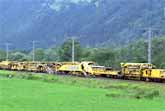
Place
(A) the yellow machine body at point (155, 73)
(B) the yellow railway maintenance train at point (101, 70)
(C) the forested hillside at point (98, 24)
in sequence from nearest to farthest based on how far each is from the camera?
(A) the yellow machine body at point (155, 73)
(B) the yellow railway maintenance train at point (101, 70)
(C) the forested hillside at point (98, 24)

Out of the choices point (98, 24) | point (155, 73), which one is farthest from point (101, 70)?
point (98, 24)

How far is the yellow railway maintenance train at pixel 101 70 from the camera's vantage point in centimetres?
6306

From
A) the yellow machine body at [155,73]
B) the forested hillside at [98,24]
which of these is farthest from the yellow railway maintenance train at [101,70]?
the forested hillside at [98,24]

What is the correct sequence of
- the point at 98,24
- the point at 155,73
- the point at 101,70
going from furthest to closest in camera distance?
the point at 98,24 → the point at 101,70 → the point at 155,73

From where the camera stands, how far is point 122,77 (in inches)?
2717

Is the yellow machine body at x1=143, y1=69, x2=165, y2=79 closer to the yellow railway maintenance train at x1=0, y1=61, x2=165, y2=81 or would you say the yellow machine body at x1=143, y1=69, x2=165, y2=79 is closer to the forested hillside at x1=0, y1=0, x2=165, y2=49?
the yellow railway maintenance train at x1=0, y1=61, x2=165, y2=81

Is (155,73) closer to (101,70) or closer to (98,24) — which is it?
(101,70)

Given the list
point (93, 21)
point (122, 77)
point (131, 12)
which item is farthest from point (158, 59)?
point (93, 21)

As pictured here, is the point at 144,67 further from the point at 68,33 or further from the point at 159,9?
the point at 68,33

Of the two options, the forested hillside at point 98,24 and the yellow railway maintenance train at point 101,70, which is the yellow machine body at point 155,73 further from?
the forested hillside at point 98,24

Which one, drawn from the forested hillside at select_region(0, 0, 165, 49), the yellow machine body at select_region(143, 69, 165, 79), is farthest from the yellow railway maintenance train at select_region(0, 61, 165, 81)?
the forested hillside at select_region(0, 0, 165, 49)

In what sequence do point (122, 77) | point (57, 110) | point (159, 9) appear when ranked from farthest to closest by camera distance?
point (159, 9) → point (122, 77) → point (57, 110)

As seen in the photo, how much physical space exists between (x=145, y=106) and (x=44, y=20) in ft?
557

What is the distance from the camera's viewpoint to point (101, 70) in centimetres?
7394
